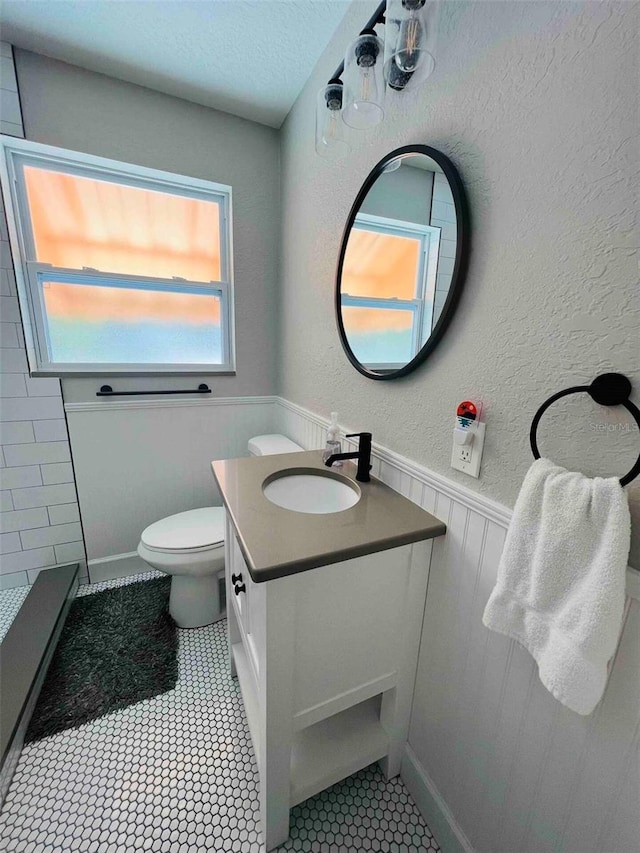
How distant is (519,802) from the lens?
74 cm

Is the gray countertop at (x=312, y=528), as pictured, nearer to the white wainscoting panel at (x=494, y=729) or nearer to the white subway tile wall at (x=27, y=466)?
the white wainscoting panel at (x=494, y=729)

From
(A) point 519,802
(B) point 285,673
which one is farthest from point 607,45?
(A) point 519,802

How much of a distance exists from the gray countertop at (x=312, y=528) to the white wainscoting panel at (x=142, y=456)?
97 centimetres

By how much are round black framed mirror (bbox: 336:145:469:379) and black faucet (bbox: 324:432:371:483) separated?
21cm

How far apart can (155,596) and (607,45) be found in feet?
7.77

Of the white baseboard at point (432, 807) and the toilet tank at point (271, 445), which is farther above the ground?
the toilet tank at point (271, 445)

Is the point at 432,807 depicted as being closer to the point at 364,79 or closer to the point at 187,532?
the point at 187,532

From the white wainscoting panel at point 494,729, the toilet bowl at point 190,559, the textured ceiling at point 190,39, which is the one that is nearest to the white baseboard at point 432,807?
the white wainscoting panel at point 494,729

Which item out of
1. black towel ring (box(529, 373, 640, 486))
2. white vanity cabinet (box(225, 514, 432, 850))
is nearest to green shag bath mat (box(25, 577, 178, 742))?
white vanity cabinet (box(225, 514, 432, 850))

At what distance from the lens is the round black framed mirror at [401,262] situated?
810mm

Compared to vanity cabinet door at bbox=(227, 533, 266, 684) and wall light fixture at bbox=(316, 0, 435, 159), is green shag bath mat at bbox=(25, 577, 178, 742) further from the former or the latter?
wall light fixture at bbox=(316, 0, 435, 159)

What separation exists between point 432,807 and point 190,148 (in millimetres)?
2769

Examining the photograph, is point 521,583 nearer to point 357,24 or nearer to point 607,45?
point 607,45

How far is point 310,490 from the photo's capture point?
1.19m
